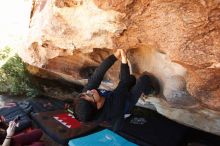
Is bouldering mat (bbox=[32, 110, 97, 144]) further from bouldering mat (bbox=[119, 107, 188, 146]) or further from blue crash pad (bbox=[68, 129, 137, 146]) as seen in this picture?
bouldering mat (bbox=[119, 107, 188, 146])

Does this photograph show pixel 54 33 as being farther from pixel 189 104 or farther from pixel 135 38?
pixel 189 104

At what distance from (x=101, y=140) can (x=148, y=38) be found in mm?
2132

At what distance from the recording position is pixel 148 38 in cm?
337

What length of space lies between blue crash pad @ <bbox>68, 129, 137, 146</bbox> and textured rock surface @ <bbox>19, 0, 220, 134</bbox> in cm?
88

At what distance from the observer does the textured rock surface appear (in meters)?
2.87

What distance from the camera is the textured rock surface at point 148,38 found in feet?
9.43

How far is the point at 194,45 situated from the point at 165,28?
0.33 meters

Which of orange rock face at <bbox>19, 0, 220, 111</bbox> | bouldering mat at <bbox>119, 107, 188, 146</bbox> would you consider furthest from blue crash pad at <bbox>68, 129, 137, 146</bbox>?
orange rock face at <bbox>19, 0, 220, 111</bbox>

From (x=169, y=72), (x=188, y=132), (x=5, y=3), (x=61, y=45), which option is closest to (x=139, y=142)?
(x=188, y=132)

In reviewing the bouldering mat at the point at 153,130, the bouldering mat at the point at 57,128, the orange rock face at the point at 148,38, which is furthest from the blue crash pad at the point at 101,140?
the orange rock face at the point at 148,38

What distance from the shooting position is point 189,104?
4.31 metres

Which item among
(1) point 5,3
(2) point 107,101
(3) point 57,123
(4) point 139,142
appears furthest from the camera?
(1) point 5,3

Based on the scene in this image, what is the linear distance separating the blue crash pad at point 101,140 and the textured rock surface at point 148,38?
0.88 m

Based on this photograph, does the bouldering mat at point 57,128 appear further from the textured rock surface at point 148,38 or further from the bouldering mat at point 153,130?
the textured rock surface at point 148,38
